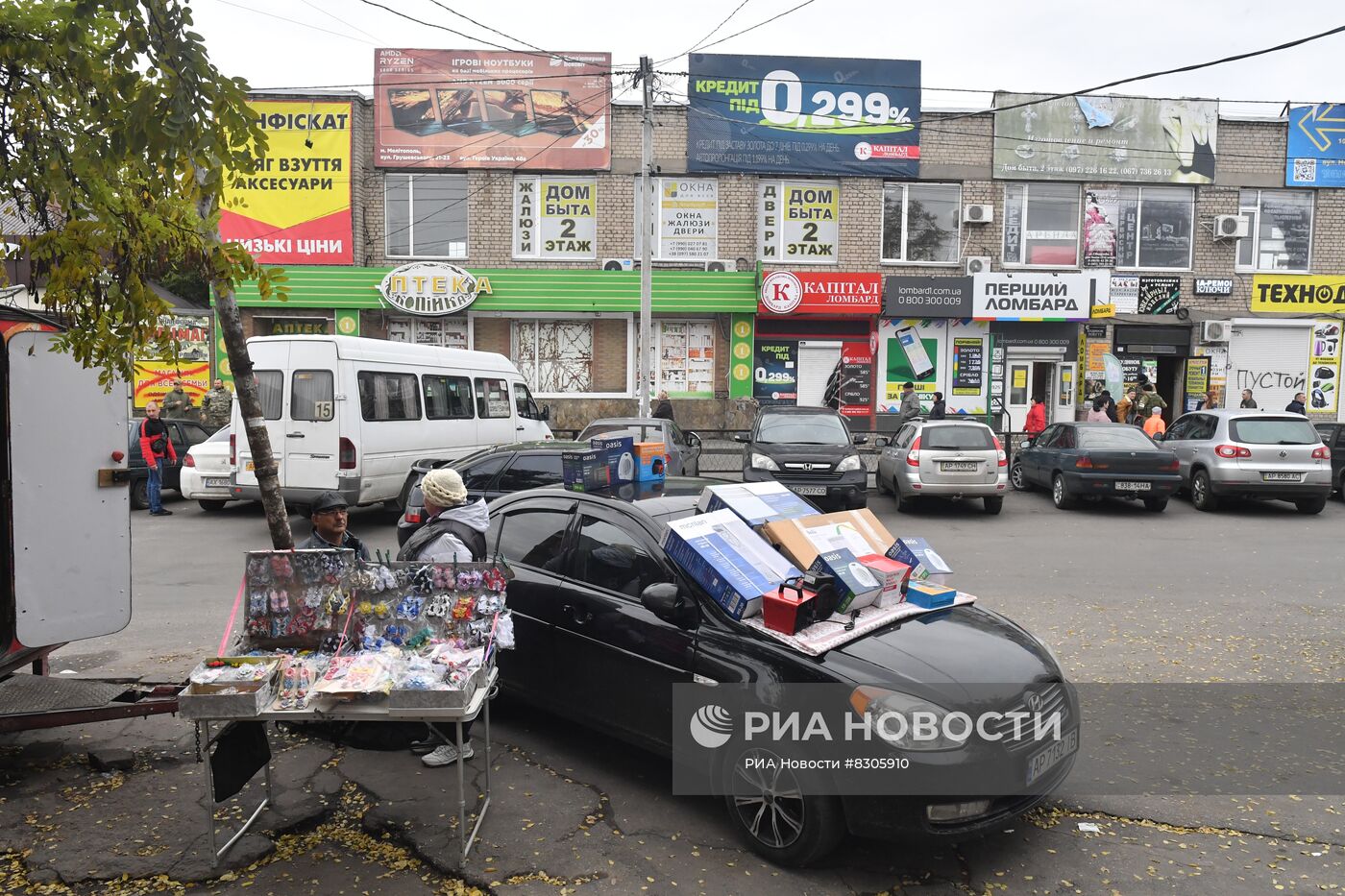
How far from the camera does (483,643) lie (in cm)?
413

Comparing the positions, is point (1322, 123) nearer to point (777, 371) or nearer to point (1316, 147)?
point (1316, 147)

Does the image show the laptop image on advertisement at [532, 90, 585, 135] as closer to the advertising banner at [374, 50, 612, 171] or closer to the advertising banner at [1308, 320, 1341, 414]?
the advertising banner at [374, 50, 612, 171]

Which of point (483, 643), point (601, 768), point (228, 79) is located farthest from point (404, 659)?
point (228, 79)

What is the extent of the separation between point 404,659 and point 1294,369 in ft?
83.5

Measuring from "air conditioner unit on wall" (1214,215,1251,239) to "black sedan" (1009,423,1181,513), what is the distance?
1078 centimetres

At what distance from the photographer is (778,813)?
385 cm

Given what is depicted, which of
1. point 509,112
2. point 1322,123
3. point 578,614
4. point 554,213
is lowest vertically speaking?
point 578,614

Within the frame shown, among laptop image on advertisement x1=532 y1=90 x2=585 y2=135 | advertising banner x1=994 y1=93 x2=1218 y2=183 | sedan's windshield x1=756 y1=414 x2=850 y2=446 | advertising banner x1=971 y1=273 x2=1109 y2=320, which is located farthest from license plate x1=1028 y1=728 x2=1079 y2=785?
advertising banner x1=994 y1=93 x2=1218 y2=183

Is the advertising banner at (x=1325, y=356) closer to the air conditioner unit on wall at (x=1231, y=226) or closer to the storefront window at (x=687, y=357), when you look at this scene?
the air conditioner unit on wall at (x=1231, y=226)

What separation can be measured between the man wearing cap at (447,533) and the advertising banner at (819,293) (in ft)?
56.0

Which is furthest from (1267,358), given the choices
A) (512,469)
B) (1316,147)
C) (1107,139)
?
(512,469)

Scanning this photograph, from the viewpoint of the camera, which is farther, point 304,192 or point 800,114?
point 800,114

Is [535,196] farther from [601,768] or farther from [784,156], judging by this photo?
[601,768]

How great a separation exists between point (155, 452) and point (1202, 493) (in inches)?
648
